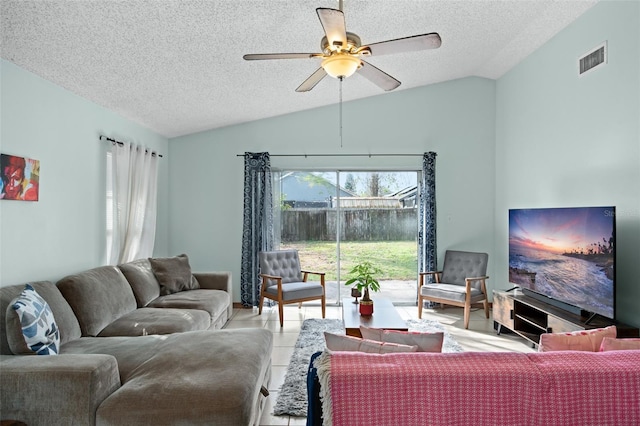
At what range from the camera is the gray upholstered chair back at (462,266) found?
527 centimetres

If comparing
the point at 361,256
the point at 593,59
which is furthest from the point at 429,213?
the point at 593,59

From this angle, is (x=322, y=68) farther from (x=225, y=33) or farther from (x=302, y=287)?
(x=302, y=287)

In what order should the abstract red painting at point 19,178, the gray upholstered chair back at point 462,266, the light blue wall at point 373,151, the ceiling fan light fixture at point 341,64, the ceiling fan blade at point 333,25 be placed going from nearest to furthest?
the ceiling fan blade at point 333,25 < the ceiling fan light fixture at point 341,64 < the abstract red painting at point 19,178 < the gray upholstered chair back at point 462,266 < the light blue wall at point 373,151

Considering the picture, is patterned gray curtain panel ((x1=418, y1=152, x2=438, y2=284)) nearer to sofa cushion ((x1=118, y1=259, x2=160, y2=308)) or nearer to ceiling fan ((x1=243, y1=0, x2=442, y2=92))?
ceiling fan ((x1=243, y1=0, x2=442, y2=92))

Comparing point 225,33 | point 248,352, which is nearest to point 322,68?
point 225,33

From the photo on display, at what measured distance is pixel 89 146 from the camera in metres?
3.89

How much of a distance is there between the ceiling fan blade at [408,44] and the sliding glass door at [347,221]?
3.35m

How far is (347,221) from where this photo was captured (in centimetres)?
598

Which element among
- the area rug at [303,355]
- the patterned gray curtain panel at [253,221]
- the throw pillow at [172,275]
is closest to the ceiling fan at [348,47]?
the area rug at [303,355]

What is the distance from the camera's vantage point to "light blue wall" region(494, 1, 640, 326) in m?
3.27

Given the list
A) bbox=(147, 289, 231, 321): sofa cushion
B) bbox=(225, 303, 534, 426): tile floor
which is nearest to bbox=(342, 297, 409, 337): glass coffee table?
bbox=(225, 303, 534, 426): tile floor

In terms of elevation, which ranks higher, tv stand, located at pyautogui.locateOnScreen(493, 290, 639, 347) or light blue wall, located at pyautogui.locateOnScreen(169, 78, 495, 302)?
light blue wall, located at pyautogui.locateOnScreen(169, 78, 495, 302)

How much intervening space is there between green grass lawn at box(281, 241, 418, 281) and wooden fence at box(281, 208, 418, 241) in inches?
3.6

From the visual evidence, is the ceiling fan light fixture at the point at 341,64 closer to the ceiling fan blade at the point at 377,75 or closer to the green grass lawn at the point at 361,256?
the ceiling fan blade at the point at 377,75
